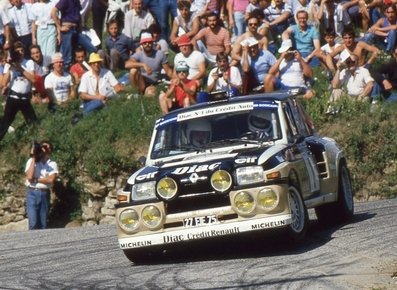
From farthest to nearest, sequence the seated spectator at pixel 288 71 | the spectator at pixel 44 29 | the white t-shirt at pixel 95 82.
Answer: the spectator at pixel 44 29
the white t-shirt at pixel 95 82
the seated spectator at pixel 288 71

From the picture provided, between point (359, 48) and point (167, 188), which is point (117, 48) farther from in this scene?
point (167, 188)

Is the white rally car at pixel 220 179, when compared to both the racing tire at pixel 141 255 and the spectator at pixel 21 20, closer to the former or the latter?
the racing tire at pixel 141 255

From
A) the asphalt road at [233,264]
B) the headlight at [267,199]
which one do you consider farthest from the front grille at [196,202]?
the asphalt road at [233,264]

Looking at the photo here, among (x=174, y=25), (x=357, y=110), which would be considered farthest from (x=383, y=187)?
(x=174, y=25)

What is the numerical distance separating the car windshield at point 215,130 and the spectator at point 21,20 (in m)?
11.1

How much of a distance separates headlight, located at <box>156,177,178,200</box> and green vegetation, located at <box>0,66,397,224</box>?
9.65 metres

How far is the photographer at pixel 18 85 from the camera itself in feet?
74.9

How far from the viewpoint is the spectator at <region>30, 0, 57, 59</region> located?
24703mm

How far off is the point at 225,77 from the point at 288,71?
1118mm

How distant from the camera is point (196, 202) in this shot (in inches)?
504

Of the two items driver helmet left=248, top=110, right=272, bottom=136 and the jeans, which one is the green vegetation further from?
driver helmet left=248, top=110, right=272, bottom=136

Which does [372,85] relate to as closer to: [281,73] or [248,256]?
[281,73]

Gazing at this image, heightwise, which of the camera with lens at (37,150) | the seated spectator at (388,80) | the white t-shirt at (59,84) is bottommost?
the camera with lens at (37,150)

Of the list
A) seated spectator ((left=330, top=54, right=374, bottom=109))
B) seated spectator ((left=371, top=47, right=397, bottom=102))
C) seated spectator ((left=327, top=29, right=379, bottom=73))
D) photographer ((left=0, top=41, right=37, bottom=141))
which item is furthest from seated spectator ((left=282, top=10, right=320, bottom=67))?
photographer ((left=0, top=41, right=37, bottom=141))
